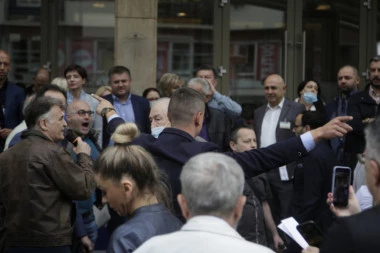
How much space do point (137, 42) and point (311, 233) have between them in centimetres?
854

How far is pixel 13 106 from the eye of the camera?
38.9 feet

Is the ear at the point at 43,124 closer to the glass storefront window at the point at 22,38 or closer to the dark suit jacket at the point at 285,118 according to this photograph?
the dark suit jacket at the point at 285,118

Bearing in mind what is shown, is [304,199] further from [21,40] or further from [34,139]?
[21,40]

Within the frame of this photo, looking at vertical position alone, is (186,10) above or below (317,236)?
above

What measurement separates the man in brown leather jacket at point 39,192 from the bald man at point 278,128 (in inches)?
175

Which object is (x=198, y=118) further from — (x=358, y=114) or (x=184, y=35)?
(x=184, y=35)

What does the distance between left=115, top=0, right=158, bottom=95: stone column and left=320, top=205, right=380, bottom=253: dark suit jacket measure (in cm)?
996

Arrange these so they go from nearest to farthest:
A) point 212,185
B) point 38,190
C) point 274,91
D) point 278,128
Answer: point 212,185
point 38,190
point 278,128
point 274,91

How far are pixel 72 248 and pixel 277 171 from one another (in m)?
4.20

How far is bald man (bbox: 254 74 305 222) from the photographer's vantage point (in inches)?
465

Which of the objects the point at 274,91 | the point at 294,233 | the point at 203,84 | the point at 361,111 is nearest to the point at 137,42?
the point at 274,91

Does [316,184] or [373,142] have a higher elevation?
[373,142]

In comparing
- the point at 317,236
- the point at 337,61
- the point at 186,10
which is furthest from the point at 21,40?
the point at 317,236

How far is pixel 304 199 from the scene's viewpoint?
952cm
